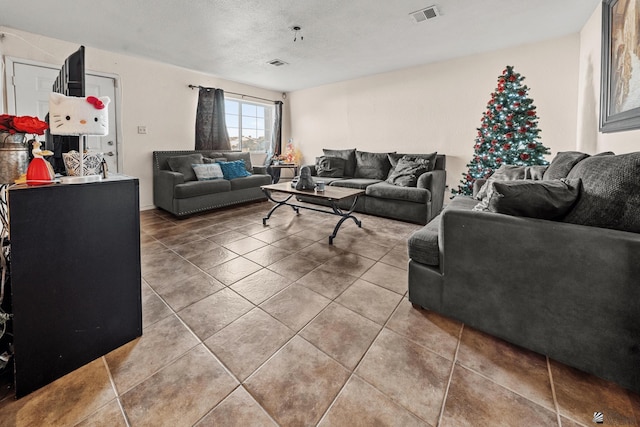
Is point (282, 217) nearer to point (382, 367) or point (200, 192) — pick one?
point (200, 192)

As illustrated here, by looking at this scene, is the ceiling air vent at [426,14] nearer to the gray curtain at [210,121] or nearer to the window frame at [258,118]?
the gray curtain at [210,121]

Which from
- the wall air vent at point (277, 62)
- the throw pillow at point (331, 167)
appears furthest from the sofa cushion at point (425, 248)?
the wall air vent at point (277, 62)

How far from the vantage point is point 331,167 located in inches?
196

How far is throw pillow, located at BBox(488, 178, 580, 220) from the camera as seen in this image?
1.25 metres

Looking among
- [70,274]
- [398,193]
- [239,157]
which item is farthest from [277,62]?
[70,274]

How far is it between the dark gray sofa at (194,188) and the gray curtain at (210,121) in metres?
0.22

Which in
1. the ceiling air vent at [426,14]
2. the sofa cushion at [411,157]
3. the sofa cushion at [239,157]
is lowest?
the sofa cushion at [411,157]

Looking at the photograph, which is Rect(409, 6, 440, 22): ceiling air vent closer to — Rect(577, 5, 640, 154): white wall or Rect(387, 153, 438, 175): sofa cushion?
Rect(577, 5, 640, 154): white wall

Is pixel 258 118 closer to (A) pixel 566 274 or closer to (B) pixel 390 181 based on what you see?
(B) pixel 390 181

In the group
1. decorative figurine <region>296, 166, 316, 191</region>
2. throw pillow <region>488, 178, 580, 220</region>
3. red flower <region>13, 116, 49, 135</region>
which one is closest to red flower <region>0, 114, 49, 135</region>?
red flower <region>13, 116, 49, 135</region>

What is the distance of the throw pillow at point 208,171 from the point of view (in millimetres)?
4305

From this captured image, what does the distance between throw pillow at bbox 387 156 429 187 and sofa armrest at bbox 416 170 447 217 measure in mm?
149

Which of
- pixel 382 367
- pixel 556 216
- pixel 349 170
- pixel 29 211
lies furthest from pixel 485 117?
pixel 29 211

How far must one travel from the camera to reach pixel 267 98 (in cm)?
615
